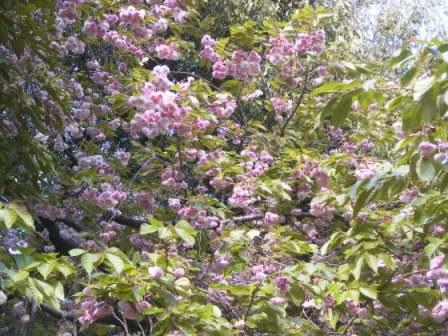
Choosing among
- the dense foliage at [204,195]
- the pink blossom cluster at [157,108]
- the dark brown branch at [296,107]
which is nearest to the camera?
the dense foliage at [204,195]

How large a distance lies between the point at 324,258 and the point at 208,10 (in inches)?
132

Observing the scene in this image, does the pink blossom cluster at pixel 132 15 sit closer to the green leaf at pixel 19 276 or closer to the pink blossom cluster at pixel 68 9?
the pink blossom cluster at pixel 68 9

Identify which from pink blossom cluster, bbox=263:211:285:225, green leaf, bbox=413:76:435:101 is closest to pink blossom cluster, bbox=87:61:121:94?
pink blossom cluster, bbox=263:211:285:225

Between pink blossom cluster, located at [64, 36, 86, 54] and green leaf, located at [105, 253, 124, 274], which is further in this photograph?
pink blossom cluster, located at [64, 36, 86, 54]

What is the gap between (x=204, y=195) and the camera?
11.5 ft

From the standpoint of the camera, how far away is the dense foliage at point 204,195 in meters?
2.27

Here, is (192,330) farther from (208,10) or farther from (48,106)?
(208,10)

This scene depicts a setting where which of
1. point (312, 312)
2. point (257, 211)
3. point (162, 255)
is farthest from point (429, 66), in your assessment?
point (257, 211)

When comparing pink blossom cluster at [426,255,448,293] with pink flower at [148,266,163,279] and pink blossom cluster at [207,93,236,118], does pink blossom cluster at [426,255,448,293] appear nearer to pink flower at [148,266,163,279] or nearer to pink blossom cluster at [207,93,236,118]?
pink flower at [148,266,163,279]

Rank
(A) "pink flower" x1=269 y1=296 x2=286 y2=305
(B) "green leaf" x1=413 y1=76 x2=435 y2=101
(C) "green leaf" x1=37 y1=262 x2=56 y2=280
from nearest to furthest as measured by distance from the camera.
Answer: (B) "green leaf" x1=413 y1=76 x2=435 y2=101
(C) "green leaf" x1=37 y1=262 x2=56 y2=280
(A) "pink flower" x1=269 y1=296 x2=286 y2=305

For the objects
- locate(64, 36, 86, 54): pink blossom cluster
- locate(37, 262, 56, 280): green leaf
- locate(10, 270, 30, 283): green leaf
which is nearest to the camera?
locate(10, 270, 30, 283): green leaf

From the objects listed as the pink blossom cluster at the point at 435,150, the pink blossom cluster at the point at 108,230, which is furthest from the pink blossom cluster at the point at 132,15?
the pink blossom cluster at the point at 435,150

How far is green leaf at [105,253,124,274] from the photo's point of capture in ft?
6.88

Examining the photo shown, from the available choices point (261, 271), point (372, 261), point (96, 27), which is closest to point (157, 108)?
point (96, 27)
